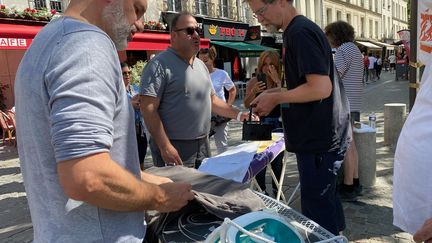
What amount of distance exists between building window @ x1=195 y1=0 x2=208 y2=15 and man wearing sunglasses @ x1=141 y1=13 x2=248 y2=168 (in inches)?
662

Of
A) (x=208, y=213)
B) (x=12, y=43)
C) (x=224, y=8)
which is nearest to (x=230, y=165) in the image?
(x=208, y=213)

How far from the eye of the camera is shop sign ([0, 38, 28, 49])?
23.6ft

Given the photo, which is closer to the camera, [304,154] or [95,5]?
[95,5]

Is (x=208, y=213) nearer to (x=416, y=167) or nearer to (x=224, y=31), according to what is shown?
(x=416, y=167)

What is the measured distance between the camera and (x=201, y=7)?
19.6m

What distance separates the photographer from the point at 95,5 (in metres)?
1.21

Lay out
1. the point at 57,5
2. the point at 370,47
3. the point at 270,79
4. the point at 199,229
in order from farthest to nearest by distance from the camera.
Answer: the point at 370,47 < the point at 57,5 < the point at 270,79 < the point at 199,229

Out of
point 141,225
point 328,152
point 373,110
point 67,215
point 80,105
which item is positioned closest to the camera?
point 80,105

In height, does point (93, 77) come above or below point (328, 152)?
above

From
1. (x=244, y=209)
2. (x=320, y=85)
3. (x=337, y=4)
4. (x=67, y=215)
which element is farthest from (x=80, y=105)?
(x=337, y=4)

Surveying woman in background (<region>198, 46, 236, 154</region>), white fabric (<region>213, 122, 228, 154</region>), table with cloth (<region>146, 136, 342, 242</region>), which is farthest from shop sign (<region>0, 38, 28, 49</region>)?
table with cloth (<region>146, 136, 342, 242</region>)

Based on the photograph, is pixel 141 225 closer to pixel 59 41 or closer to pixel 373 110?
pixel 59 41

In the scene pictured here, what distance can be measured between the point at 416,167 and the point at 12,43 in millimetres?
7639

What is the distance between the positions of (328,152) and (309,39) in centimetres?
71
